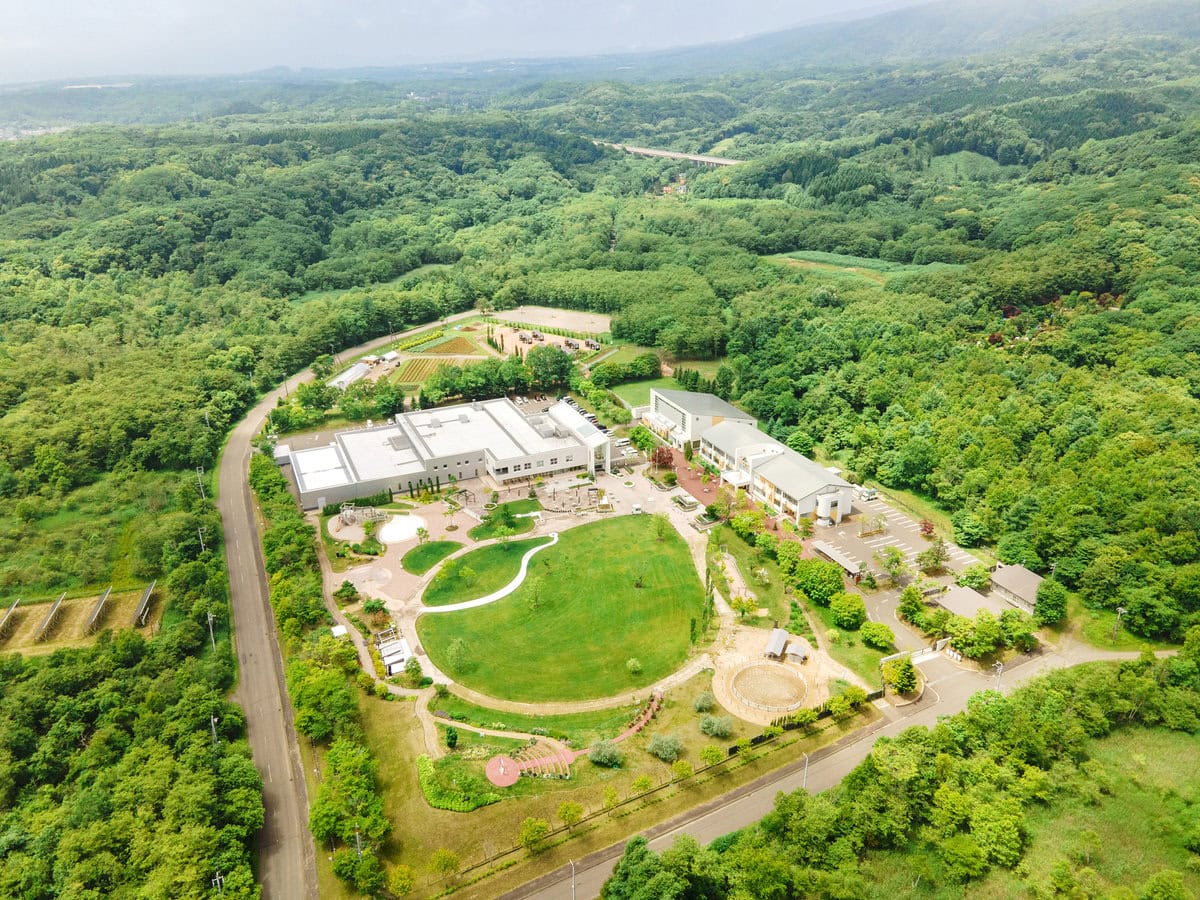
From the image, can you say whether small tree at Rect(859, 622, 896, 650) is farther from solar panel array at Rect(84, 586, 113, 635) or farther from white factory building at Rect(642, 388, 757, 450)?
solar panel array at Rect(84, 586, 113, 635)

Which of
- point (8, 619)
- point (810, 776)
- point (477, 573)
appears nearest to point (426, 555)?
point (477, 573)

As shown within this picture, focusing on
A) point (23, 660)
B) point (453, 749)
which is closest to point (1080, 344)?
point (453, 749)

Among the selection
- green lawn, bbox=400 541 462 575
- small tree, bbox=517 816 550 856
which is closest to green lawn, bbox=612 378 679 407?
green lawn, bbox=400 541 462 575

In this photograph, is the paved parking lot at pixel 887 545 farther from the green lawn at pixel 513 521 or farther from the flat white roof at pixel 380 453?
the flat white roof at pixel 380 453

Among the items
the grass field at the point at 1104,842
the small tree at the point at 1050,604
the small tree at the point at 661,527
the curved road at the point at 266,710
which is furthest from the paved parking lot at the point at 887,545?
the curved road at the point at 266,710

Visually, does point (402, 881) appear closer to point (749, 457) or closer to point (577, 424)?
point (749, 457)

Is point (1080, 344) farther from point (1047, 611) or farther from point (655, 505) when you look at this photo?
point (655, 505)

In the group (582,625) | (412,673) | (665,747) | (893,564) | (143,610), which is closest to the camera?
(665,747)
